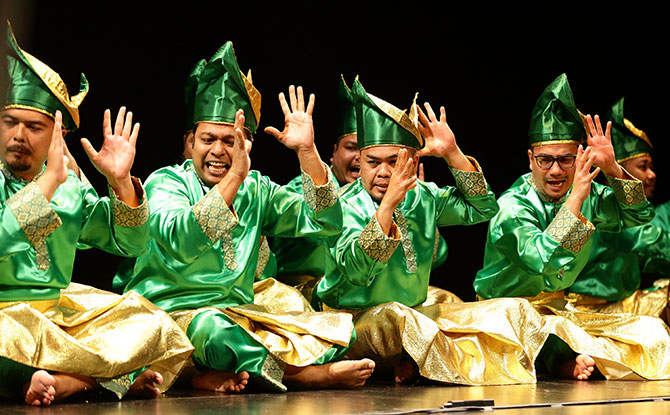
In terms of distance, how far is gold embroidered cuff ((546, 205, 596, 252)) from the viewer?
12.4 ft

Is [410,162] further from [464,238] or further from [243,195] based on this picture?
[464,238]

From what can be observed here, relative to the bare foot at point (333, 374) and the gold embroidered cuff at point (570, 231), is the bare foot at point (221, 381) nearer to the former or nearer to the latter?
the bare foot at point (333, 374)

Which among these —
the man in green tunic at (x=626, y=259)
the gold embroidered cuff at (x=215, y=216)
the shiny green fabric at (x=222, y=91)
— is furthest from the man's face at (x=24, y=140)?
the man in green tunic at (x=626, y=259)

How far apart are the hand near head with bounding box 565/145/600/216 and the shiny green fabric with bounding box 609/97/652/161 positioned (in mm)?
1329

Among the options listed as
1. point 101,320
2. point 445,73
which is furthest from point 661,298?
point 101,320

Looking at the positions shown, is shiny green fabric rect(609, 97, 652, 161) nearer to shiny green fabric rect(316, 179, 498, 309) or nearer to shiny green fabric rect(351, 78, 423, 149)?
shiny green fabric rect(316, 179, 498, 309)

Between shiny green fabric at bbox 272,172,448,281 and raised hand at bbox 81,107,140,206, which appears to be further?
shiny green fabric at bbox 272,172,448,281

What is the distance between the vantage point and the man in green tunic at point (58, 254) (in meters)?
2.72

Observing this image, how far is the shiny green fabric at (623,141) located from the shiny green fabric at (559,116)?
0.97 metres

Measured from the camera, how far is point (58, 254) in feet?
9.58

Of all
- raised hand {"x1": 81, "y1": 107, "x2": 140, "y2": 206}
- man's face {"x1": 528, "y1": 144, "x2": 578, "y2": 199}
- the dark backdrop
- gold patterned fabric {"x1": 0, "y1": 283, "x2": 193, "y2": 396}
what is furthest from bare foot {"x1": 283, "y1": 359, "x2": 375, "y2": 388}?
the dark backdrop

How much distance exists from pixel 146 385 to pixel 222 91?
111 centimetres

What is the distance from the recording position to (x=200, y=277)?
337cm

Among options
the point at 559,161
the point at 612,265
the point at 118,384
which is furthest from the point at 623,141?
the point at 118,384
